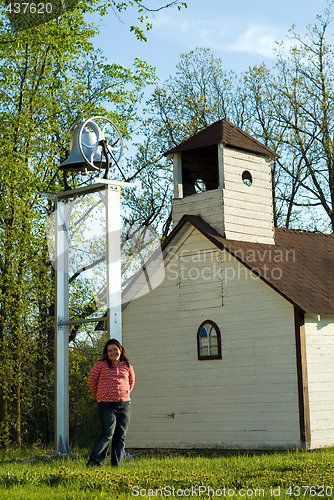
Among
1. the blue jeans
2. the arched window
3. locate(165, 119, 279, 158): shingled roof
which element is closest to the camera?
the blue jeans

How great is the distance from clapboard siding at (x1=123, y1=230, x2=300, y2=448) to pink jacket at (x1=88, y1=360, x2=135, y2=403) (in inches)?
243

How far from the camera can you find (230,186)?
1809cm

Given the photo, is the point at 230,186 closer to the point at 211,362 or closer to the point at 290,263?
the point at 290,263

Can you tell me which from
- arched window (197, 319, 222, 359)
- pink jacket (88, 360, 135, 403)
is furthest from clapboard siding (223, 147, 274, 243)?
pink jacket (88, 360, 135, 403)

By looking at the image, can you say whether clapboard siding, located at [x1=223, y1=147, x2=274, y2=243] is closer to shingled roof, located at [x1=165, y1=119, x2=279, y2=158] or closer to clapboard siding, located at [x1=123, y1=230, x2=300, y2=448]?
shingled roof, located at [x1=165, y1=119, x2=279, y2=158]

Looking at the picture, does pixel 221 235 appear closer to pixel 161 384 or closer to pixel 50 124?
pixel 161 384

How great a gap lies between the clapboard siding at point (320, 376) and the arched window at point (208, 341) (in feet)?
6.83

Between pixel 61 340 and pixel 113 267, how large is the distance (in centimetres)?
141

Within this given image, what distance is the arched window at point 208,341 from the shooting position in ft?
55.1

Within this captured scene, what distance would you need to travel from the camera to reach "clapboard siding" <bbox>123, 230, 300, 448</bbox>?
51.5 ft

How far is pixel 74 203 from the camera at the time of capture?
23.6 meters

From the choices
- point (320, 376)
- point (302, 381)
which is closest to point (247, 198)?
point (320, 376)

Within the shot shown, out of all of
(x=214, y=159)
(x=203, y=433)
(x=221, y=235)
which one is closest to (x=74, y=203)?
(x=214, y=159)

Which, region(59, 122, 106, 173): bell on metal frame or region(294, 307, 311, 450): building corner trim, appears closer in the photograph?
region(59, 122, 106, 173): bell on metal frame
